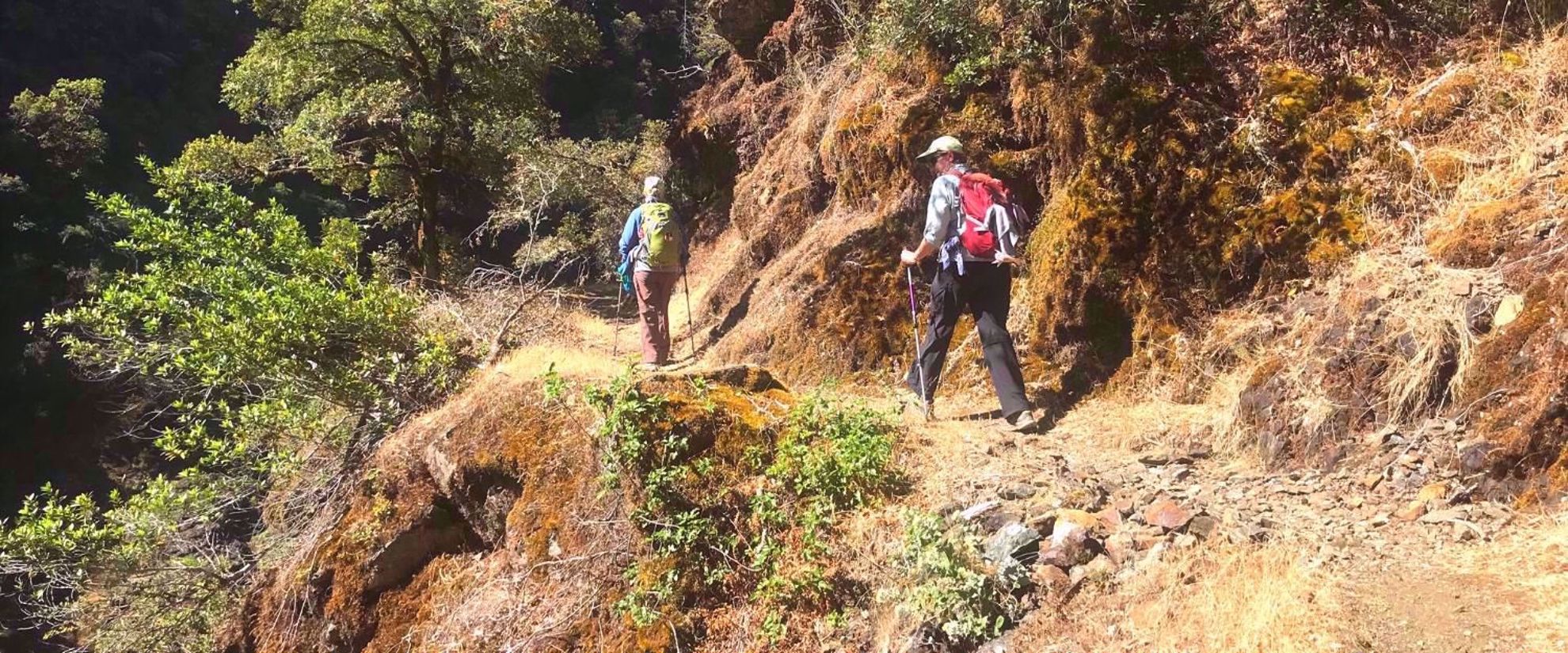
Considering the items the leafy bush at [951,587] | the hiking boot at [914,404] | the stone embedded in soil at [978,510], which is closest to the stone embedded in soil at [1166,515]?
the stone embedded in soil at [978,510]

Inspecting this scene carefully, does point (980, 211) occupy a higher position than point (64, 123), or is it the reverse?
point (64, 123)

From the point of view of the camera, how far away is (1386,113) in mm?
5840

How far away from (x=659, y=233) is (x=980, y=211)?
2.87m

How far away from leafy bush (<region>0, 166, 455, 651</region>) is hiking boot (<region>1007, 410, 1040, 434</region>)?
4.30 meters

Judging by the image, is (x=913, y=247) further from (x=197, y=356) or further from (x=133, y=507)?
(x=133, y=507)

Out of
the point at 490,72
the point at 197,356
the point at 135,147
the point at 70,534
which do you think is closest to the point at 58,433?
the point at 135,147

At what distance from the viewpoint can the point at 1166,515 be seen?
13.1 feet

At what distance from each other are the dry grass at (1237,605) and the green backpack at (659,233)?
16.0 feet

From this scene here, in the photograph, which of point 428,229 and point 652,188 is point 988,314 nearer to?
point 652,188

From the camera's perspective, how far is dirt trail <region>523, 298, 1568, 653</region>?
3023 millimetres

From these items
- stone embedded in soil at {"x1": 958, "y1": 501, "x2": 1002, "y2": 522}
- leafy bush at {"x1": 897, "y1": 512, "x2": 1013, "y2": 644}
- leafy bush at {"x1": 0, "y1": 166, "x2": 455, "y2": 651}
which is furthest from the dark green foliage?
leafy bush at {"x1": 897, "y1": 512, "x2": 1013, "y2": 644}

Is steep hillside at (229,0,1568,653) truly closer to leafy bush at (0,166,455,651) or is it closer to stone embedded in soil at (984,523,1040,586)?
stone embedded in soil at (984,523,1040,586)

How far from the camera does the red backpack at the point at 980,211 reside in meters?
5.65

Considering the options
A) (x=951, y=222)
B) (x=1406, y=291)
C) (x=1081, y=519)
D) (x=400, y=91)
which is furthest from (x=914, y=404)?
(x=400, y=91)
